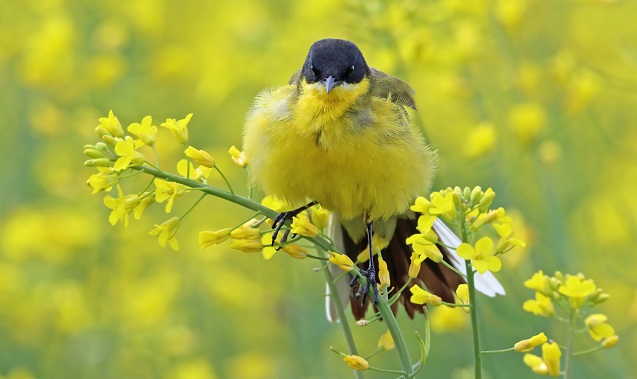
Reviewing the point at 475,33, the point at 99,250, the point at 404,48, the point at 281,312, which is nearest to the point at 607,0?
the point at 475,33

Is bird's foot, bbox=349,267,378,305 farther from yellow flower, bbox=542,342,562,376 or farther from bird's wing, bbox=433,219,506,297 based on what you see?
yellow flower, bbox=542,342,562,376

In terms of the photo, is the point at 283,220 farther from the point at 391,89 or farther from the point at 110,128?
the point at 391,89

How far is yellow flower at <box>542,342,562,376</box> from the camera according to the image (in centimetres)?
245

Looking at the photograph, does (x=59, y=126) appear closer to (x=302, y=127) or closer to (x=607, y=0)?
(x=302, y=127)

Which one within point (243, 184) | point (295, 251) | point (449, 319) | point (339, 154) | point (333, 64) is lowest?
point (295, 251)

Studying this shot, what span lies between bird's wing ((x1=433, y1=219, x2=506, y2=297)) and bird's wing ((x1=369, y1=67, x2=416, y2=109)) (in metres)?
0.51

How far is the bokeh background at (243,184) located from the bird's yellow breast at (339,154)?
569mm

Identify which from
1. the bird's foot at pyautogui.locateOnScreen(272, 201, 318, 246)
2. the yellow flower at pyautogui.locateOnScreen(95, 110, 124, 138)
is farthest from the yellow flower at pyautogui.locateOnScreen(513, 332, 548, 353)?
the yellow flower at pyautogui.locateOnScreen(95, 110, 124, 138)

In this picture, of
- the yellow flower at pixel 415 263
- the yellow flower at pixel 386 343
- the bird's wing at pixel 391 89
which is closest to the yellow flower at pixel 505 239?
the yellow flower at pixel 415 263

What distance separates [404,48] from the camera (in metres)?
4.62

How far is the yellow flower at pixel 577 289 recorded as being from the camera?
2.48 m

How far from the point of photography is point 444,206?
228 cm

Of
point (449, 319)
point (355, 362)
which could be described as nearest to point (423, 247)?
point (355, 362)

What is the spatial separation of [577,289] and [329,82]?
1306 mm
